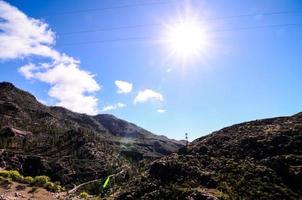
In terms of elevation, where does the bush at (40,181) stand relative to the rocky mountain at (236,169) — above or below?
below

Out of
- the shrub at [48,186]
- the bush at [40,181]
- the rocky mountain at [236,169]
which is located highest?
the rocky mountain at [236,169]

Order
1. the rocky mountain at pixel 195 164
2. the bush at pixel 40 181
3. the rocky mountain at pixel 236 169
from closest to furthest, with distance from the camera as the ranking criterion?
the rocky mountain at pixel 236 169 < the rocky mountain at pixel 195 164 < the bush at pixel 40 181

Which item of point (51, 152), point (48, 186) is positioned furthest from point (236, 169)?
point (51, 152)

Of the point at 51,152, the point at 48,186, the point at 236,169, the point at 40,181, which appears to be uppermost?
the point at 51,152

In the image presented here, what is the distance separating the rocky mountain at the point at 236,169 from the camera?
5825 cm

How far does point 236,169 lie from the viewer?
67188 millimetres

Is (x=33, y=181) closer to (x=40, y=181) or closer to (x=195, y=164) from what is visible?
(x=40, y=181)

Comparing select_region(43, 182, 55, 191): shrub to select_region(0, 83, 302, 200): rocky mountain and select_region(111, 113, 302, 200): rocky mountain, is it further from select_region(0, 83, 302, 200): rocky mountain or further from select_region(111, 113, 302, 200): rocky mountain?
select_region(111, 113, 302, 200): rocky mountain

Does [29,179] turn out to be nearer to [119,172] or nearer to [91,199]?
[91,199]

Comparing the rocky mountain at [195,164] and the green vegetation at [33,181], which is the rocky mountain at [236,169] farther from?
the green vegetation at [33,181]

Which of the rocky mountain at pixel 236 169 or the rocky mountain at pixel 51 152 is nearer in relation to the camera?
the rocky mountain at pixel 236 169

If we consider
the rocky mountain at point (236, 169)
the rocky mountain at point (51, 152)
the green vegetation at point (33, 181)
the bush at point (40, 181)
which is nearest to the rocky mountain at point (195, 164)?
the rocky mountain at point (236, 169)

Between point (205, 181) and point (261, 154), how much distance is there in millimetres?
13932

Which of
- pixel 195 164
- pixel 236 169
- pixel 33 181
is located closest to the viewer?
pixel 236 169
